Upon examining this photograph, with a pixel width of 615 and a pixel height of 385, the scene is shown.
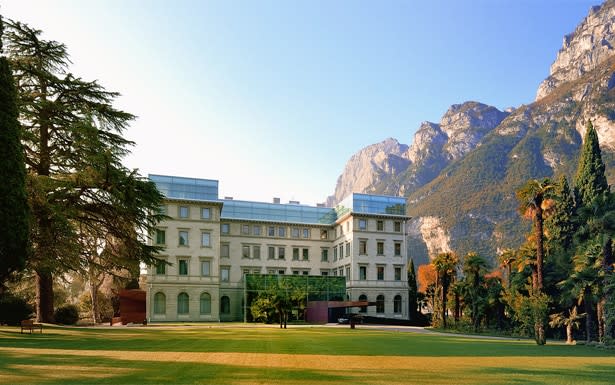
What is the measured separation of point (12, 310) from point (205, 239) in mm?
29554

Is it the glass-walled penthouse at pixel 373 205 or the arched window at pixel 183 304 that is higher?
the glass-walled penthouse at pixel 373 205

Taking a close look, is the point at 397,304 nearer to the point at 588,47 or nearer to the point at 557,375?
the point at 557,375

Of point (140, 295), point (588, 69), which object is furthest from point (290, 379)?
point (588, 69)

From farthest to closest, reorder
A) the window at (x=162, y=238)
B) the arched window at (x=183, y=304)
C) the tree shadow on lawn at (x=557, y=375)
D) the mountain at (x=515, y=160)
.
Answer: the mountain at (x=515, y=160) < the arched window at (x=183, y=304) < the window at (x=162, y=238) < the tree shadow on lawn at (x=557, y=375)

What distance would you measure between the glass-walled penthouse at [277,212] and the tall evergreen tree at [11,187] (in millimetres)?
51597

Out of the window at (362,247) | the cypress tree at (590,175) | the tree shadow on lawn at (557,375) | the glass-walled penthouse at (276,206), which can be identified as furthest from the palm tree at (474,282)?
the tree shadow on lawn at (557,375)

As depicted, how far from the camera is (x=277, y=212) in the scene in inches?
3051

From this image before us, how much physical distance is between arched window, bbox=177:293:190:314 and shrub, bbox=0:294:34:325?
26.2 m

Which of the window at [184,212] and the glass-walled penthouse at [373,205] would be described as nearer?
the window at [184,212]

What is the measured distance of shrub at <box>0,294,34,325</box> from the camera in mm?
38531

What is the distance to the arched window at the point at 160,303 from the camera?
6397cm

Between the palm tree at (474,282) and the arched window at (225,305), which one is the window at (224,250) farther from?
the palm tree at (474,282)

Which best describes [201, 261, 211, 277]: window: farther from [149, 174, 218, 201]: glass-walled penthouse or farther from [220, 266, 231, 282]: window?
[149, 174, 218, 201]: glass-walled penthouse

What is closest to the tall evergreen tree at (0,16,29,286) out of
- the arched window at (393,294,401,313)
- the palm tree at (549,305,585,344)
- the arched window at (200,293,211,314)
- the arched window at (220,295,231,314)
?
the palm tree at (549,305,585,344)
